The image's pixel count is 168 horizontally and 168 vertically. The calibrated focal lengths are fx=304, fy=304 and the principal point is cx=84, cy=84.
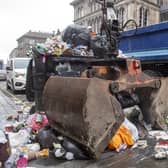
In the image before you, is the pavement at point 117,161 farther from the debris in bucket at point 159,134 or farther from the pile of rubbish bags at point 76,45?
the pile of rubbish bags at point 76,45

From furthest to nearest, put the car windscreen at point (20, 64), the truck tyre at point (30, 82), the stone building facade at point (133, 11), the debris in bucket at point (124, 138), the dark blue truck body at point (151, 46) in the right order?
1. the stone building facade at point (133, 11)
2. the car windscreen at point (20, 64)
3. the truck tyre at point (30, 82)
4. the dark blue truck body at point (151, 46)
5. the debris in bucket at point (124, 138)

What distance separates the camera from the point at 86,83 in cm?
399

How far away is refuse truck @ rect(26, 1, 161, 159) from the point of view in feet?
13.0

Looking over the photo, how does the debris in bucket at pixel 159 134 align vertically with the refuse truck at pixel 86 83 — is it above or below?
below

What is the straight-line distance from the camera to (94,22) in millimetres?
49219

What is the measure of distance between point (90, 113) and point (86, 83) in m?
0.40

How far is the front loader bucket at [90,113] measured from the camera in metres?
3.93

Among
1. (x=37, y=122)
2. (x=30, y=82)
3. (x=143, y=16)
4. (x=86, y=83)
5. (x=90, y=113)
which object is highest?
(x=143, y=16)

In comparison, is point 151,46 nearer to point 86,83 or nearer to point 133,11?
point 86,83

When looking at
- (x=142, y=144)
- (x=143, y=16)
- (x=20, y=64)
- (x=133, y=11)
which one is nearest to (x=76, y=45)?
(x=142, y=144)

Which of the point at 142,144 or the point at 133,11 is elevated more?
the point at 133,11

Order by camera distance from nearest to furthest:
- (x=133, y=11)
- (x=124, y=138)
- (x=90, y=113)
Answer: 1. (x=90, y=113)
2. (x=124, y=138)
3. (x=133, y=11)

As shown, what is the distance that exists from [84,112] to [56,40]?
249 centimetres

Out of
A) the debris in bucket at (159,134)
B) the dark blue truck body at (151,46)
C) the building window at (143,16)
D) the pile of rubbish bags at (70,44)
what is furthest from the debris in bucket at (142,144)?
the building window at (143,16)
